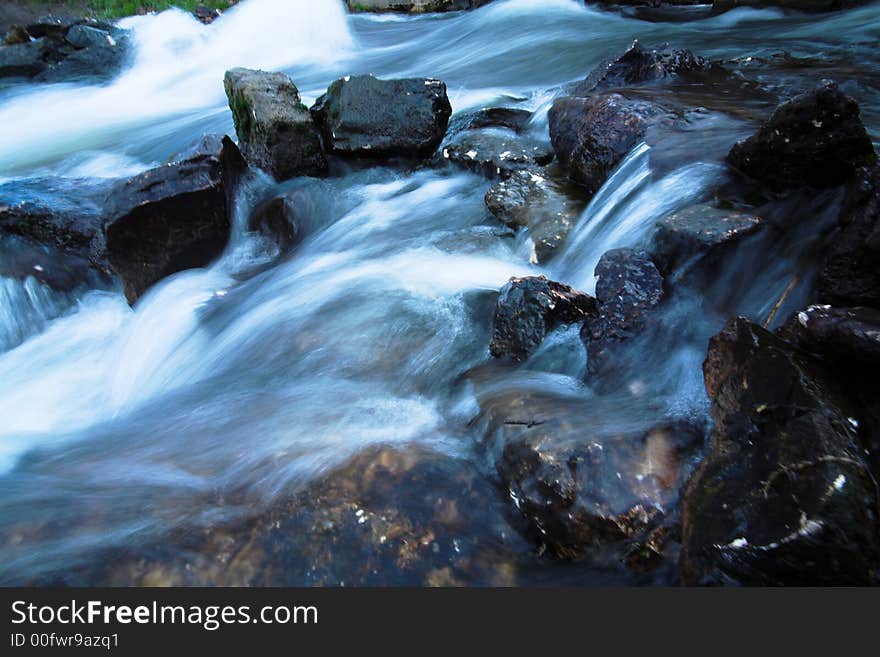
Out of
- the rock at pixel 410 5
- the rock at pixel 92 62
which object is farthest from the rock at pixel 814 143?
the rock at pixel 92 62

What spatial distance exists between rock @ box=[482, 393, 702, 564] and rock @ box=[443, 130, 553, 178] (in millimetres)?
3374

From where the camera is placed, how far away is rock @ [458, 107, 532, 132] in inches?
273

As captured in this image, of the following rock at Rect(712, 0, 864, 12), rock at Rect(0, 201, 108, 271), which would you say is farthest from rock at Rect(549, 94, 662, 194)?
rock at Rect(712, 0, 864, 12)

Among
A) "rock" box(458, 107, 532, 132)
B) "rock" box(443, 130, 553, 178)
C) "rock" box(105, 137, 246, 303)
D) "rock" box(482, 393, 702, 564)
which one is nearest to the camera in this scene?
"rock" box(482, 393, 702, 564)

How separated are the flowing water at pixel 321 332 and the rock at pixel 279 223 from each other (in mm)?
142

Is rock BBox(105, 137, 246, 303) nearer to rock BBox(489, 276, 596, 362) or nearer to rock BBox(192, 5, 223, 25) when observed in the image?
rock BBox(489, 276, 596, 362)

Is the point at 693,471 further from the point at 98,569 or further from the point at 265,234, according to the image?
the point at 265,234

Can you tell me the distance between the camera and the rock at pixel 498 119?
693 cm

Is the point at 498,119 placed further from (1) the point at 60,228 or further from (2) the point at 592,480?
(2) the point at 592,480

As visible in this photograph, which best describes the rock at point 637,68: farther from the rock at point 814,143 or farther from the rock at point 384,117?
the rock at point 814,143

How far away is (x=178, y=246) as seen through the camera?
18.8 feet

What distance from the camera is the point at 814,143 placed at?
357 cm

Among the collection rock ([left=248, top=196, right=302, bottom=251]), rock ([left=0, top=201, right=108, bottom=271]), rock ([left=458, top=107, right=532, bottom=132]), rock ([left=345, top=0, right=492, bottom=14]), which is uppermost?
rock ([left=345, top=0, right=492, bottom=14])

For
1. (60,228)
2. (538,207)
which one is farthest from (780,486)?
(60,228)
